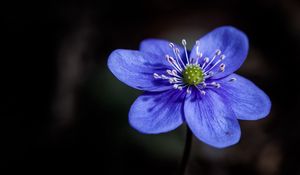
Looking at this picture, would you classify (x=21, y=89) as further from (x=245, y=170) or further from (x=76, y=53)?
(x=245, y=170)

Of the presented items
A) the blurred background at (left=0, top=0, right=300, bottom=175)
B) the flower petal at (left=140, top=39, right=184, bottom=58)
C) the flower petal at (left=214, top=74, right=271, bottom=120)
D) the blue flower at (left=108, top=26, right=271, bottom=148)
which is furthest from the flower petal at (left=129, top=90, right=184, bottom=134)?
the blurred background at (left=0, top=0, right=300, bottom=175)

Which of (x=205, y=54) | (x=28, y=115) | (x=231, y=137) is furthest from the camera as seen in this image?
(x=28, y=115)

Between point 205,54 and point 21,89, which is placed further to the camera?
point 21,89

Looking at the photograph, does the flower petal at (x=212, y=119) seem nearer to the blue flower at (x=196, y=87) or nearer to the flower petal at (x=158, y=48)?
the blue flower at (x=196, y=87)

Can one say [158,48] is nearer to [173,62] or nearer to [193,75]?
[173,62]

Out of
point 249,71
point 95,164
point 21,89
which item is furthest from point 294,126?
point 21,89

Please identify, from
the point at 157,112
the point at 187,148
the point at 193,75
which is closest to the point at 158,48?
the point at 193,75
